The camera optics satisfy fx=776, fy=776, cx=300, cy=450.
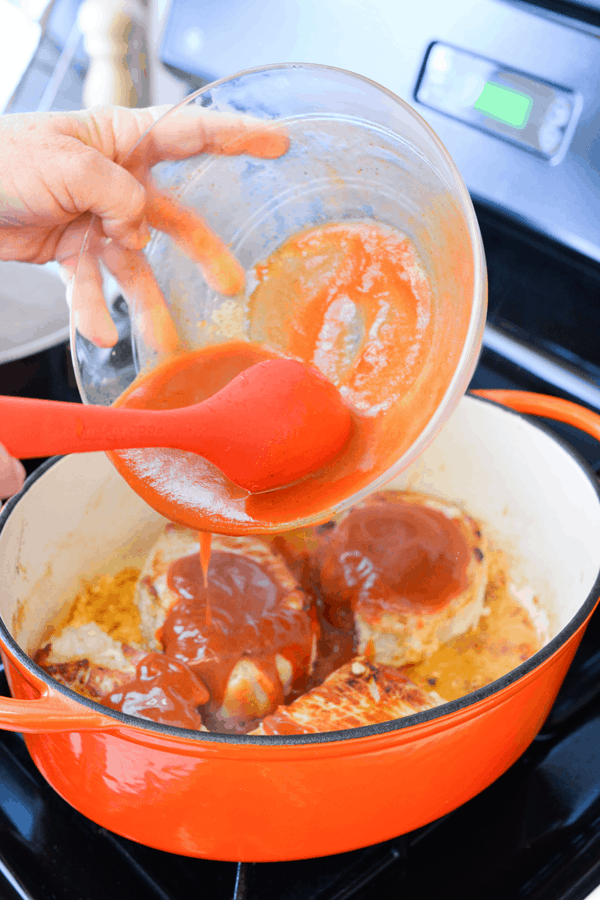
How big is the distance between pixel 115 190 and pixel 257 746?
0.53m

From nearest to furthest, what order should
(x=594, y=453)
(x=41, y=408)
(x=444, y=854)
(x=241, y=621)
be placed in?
(x=41, y=408), (x=444, y=854), (x=241, y=621), (x=594, y=453)

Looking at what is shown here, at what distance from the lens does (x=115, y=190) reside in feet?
2.51

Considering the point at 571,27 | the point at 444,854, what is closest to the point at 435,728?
the point at 444,854

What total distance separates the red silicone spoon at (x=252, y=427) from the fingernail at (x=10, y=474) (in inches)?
2.1

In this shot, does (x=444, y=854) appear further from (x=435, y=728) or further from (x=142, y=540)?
(x=142, y=540)

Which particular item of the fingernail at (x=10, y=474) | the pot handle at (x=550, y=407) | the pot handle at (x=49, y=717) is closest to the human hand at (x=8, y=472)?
the fingernail at (x=10, y=474)

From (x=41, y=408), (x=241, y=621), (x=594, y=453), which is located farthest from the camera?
(x=594, y=453)

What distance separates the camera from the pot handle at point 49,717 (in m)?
0.57

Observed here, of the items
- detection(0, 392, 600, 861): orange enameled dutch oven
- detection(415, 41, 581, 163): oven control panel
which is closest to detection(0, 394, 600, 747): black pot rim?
detection(0, 392, 600, 861): orange enameled dutch oven

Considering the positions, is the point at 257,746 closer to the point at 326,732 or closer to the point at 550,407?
the point at 326,732

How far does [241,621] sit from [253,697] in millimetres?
88

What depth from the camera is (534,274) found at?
966 millimetres

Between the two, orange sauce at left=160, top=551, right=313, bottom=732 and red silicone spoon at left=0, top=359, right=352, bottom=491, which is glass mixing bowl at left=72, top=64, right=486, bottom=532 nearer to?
red silicone spoon at left=0, top=359, right=352, bottom=491

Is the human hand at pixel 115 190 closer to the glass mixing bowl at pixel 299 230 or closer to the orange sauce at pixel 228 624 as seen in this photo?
the glass mixing bowl at pixel 299 230
